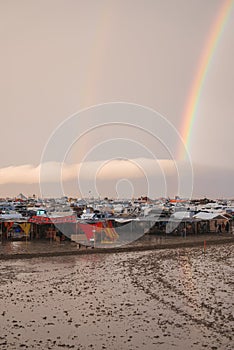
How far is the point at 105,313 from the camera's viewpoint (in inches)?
436

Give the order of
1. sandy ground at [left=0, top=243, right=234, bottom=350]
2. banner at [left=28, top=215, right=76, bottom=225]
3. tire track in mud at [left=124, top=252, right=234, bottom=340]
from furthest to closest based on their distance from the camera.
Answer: banner at [left=28, top=215, right=76, bottom=225] < tire track in mud at [left=124, top=252, right=234, bottom=340] < sandy ground at [left=0, top=243, right=234, bottom=350]

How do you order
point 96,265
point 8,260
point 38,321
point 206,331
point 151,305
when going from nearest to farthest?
1. point 206,331
2. point 38,321
3. point 151,305
4. point 96,265
5. point 8,260

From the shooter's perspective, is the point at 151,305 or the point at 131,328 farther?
the point at 151,305

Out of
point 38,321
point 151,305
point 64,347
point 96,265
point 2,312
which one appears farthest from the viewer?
point 96,265

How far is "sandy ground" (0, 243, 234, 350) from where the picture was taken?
9008 mm

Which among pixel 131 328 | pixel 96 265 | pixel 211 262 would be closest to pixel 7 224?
pixel 96 265

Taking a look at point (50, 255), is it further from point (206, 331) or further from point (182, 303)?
point (206, 331)

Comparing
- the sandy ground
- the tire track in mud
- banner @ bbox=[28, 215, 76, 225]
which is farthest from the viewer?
banner @ bbox=[28, 215, 76, 225]

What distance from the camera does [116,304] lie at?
473 inches

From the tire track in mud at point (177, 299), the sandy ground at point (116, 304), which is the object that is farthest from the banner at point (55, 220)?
the tire track in mud at point (177, 299)

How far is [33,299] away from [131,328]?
407 cm

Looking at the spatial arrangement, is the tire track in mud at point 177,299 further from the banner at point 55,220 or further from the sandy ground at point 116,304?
the banner at point 55,220

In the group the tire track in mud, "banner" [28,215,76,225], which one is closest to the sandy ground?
the tire track in mud

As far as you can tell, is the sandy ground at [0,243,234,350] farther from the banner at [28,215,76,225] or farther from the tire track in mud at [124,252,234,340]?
the banner at [28,215,76,225]
